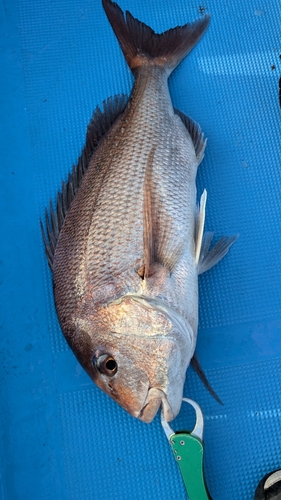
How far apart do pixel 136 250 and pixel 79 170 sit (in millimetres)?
383

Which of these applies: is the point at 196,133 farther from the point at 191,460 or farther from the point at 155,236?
the point at 191,460

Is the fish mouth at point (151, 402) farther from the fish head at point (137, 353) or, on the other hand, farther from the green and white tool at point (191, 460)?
A: the green and white tool at point (191, 460)

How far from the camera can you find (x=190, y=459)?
142 centimetres

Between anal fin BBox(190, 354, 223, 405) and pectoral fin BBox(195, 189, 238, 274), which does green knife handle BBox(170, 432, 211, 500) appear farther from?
pectoral fin BBox(195, 189, 238, 274)

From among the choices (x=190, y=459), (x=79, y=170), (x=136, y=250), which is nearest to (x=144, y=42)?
(x=79, y=170)

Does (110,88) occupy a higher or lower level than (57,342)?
higher

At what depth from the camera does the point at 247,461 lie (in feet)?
5.01

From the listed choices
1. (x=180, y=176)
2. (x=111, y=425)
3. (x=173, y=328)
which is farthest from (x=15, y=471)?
(x=180, y=176)

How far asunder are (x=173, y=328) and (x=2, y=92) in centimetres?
128

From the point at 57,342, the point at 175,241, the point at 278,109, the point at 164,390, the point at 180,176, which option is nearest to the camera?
the point at 164,390

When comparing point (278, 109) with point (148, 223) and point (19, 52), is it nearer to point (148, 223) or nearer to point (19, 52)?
point (148, 223)

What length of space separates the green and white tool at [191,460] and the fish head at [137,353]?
0.67 feet

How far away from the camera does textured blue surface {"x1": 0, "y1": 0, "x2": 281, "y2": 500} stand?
154 cm

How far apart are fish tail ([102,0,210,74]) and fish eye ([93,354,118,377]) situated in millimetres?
1130
